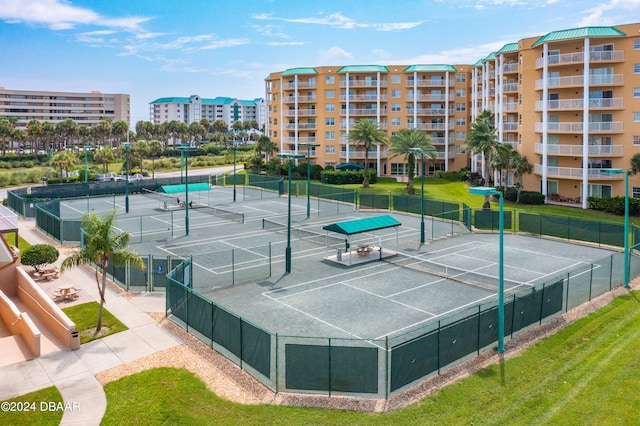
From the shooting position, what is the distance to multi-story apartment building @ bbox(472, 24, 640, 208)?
2206 inches

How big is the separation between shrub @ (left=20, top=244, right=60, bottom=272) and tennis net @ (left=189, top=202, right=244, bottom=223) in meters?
20.4

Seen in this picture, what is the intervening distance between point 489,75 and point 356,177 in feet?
76.6

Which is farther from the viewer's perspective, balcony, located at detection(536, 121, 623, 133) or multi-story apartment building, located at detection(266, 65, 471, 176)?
multi-story apartment building, located at detection(266, 65, 471, 176)

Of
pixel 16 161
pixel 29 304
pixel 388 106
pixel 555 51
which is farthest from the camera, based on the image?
pixel 16 161

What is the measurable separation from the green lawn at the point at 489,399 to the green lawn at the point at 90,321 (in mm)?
4992

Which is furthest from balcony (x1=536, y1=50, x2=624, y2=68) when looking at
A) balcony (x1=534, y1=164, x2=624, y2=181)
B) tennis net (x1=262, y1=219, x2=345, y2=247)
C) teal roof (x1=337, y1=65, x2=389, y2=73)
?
tennis net (x1=262, y1=219, x2=345, y2=247)

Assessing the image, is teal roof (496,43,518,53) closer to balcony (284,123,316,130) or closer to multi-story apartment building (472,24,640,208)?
multi-story apartment building (472,24,640,208)

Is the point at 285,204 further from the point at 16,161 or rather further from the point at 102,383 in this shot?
the point at 16,161

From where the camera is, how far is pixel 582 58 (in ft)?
188

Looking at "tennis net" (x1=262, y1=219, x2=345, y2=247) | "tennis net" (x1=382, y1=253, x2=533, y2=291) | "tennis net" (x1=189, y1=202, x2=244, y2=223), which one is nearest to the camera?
"tennis net" (x1=382, y1=253, x2=533, y2=291)

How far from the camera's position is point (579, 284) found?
91.7ft

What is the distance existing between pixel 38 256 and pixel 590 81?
174 feet

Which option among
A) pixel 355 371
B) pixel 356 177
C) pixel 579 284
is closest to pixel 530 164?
pixel 356 177

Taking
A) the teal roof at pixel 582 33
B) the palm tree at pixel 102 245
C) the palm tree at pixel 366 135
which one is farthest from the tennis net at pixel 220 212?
the teal roof at pixel 582 33
